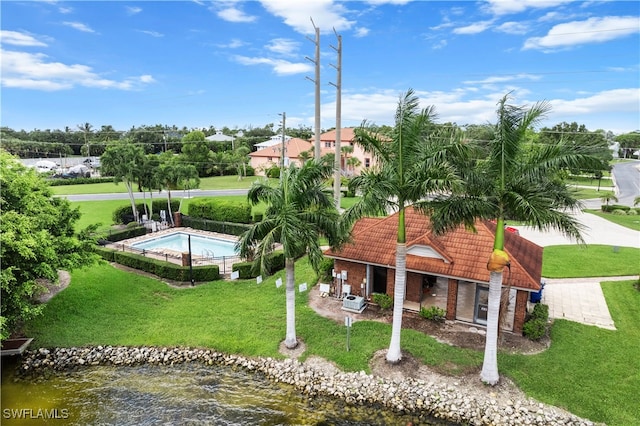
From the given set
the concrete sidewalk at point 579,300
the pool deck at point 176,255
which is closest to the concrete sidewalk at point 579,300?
the concrete sidewalk at point 579,300

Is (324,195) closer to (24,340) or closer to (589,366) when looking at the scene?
(589,366)

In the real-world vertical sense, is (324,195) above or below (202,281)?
above

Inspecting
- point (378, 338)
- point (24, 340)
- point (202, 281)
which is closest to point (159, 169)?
point (202, 281)

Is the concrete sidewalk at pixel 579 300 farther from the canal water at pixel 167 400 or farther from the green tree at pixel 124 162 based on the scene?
the green tree at pixel 124 162

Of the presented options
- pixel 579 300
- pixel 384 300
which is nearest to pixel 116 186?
pixel 384 300

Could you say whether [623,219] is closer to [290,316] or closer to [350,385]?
[350,385]

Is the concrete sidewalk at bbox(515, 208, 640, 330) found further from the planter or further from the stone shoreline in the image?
the planter

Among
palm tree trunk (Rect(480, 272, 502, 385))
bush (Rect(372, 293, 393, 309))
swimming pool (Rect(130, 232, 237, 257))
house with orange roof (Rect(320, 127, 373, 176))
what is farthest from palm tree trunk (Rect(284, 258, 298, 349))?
house with orange roof (Rect(320, 127, 373, 176))
